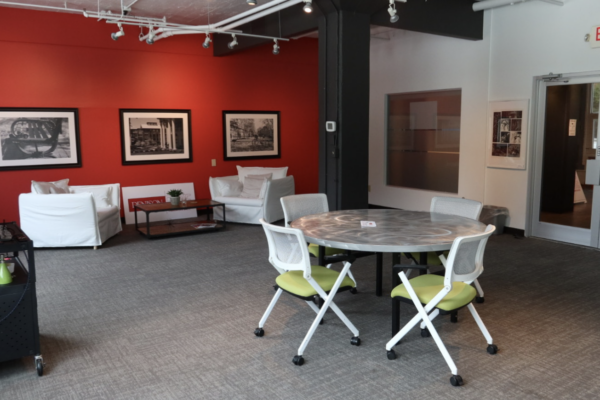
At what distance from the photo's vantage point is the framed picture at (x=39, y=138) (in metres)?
7.98

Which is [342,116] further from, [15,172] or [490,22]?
[15,172]

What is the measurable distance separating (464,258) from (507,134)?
4.95 m

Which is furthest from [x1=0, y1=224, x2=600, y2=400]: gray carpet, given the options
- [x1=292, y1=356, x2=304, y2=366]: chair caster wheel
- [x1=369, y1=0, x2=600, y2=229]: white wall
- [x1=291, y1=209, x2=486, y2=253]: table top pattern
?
[x1=369, y1=0, x2=600, y2=229]: white wall

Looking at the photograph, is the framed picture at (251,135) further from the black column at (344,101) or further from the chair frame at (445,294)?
the chair frame at (445,294)

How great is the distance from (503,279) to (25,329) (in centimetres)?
449

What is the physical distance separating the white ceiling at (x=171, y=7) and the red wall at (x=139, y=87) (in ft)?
2.01

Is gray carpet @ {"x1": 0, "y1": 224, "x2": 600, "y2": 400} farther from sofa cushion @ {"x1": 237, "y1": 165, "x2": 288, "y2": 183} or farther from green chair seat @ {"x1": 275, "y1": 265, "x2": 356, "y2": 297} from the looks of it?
sofa cushion @ {"x1": 237, "y1": 165, "x2": 288, "y2": 183}

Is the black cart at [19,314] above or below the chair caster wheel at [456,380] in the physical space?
above

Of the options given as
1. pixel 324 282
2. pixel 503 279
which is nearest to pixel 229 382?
pixel 324 282

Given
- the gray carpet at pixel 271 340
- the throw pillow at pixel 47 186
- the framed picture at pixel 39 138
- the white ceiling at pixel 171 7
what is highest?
the white ceiling at pixel 171 7

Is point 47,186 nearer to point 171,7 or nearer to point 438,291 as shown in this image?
point 171,7

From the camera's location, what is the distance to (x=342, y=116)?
6.34m

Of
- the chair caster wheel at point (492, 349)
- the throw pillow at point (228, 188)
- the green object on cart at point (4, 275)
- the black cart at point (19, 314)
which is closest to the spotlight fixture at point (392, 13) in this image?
the chair caster wheel at point (492, 349)

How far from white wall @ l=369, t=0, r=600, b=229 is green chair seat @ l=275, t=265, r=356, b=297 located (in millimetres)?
4704
